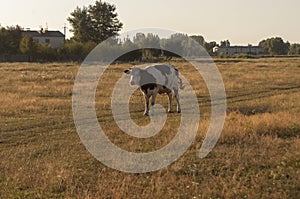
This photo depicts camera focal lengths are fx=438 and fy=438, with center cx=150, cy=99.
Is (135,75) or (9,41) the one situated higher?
(9,41)

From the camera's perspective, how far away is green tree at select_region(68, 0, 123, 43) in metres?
105

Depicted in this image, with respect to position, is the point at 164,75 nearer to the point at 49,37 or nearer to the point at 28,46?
the point at 28,46

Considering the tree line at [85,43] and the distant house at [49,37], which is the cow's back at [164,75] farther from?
the distant house at [49,37]

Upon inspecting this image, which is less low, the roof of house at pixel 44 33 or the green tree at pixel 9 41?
the roof of house at pixel 44 33

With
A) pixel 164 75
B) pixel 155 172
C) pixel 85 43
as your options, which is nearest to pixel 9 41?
pixel 85 43

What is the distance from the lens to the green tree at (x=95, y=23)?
105062 mm

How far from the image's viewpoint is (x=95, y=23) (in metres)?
107

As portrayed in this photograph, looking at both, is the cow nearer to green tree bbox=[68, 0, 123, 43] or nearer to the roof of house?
green tree bbox=[68, 0, 123, 43]

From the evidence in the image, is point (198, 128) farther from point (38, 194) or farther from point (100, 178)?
point (38, 194)

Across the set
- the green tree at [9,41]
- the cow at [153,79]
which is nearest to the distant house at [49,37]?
the green tree at [9,41]

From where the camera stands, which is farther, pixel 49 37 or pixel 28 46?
pixel 49 37

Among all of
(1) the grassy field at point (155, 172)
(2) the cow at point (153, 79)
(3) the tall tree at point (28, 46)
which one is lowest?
(1) the grassy field at point (155, 172)

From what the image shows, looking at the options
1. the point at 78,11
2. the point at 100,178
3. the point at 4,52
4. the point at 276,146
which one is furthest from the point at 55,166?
the point at 78,11

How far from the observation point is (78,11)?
108m
